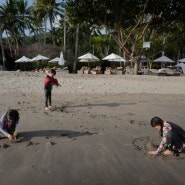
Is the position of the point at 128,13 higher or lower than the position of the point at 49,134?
higher

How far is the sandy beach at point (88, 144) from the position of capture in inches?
176

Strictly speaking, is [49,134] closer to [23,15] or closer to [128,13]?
[128,13]

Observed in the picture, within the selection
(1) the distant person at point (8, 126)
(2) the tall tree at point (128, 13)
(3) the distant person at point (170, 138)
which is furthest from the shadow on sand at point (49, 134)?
(2) the tall tree at point (128, 13)

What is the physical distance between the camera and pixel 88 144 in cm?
584

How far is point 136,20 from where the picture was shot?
2617 cm

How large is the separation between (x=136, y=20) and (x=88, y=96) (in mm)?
16135

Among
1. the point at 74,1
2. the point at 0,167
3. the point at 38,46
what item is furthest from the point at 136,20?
the point at 0,167

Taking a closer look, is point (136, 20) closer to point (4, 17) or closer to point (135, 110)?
point (135, 110)

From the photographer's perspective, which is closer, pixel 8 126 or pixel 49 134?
pixel 8 126

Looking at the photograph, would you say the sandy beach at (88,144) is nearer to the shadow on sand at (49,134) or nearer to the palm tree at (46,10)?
the shadow on sand at (49,134)

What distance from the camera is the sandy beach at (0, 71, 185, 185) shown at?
4.46 metres

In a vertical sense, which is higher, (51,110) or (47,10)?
(47,10)

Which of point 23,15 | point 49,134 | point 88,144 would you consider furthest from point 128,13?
point 23,15

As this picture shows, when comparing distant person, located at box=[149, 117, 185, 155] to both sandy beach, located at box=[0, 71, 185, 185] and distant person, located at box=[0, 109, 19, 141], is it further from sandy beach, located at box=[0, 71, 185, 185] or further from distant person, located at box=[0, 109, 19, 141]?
distant person, located at box=[0, 109, 19, 141]
